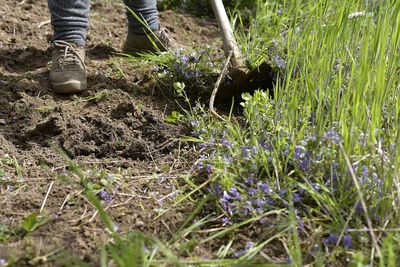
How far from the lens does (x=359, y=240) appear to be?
172 centimetres

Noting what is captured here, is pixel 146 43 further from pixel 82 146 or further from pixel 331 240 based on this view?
pixel 331 240

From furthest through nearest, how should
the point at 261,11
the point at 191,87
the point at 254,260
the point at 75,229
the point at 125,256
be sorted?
the point at 261,11, the point at 191,87, the point at 75,229, the point at 254,260, the point at 125,256

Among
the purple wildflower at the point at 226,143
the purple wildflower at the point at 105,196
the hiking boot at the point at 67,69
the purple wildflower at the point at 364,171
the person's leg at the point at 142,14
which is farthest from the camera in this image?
the person's leg at the point at 142,14

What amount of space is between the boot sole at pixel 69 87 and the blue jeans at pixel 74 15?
0.28 metres

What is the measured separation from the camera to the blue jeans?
2.92m

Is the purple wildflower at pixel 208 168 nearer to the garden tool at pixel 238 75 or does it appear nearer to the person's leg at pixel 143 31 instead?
the garden tool at pixel 238 75

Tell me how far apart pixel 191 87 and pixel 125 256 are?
1.51 m

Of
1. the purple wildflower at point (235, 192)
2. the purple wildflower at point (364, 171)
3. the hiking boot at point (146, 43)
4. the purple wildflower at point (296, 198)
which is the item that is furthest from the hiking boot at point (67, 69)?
the purple wildflower at point (364, 171)

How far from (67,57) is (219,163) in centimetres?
123

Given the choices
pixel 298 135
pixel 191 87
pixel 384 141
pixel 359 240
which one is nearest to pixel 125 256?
pixel 359 240

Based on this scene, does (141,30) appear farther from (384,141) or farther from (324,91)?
(384,141)

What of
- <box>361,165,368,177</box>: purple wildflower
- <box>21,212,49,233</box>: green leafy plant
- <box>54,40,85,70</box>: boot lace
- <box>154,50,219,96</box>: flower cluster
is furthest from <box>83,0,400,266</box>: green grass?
<box>54,40,85,70</box>: boot lace

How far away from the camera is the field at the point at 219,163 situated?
5.68 ft

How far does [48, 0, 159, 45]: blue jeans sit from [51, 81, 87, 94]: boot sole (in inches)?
11.1
